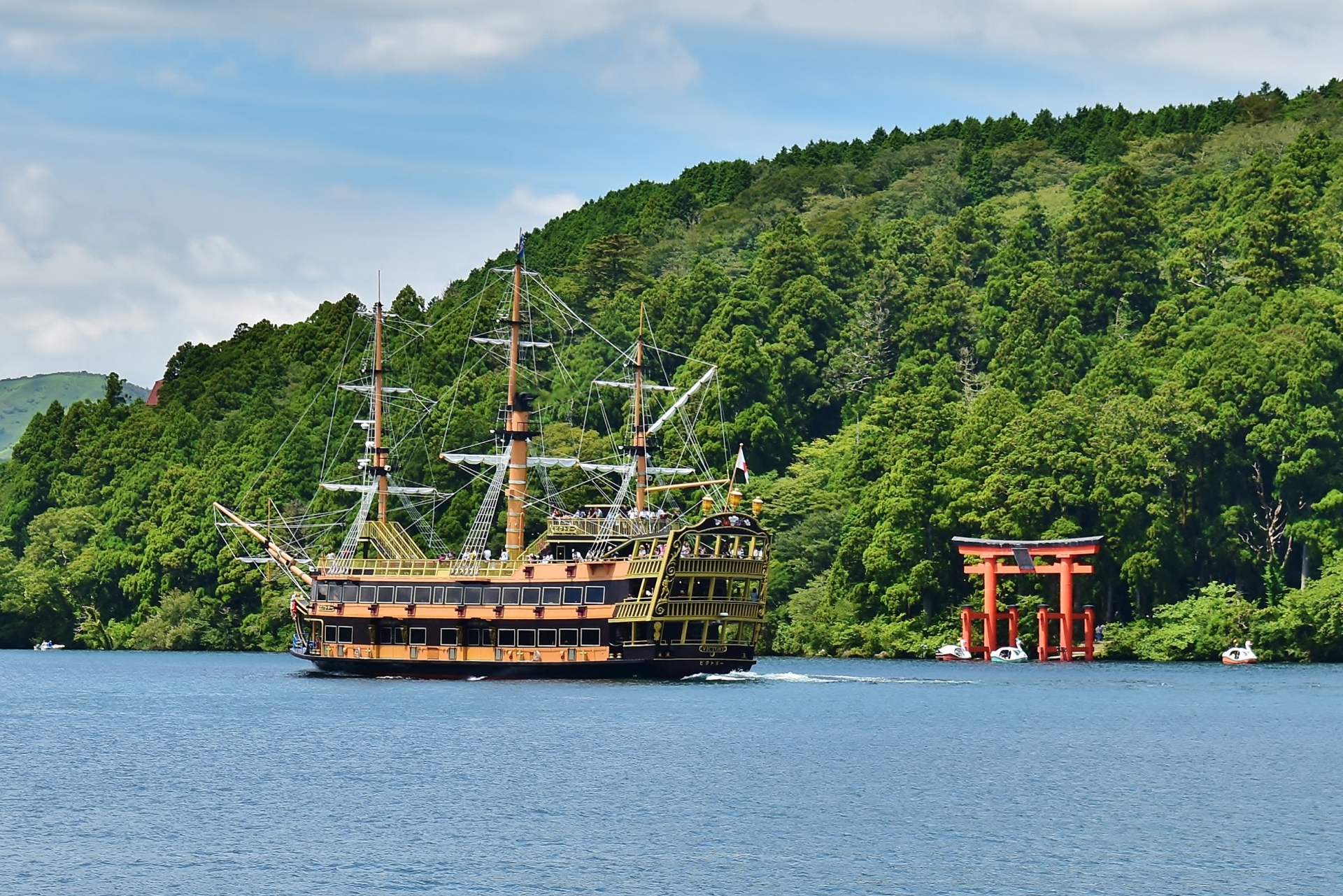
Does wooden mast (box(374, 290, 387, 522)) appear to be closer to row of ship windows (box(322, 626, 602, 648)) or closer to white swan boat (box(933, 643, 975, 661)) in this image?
row of ship windows (box(322, 626, 602, 648))

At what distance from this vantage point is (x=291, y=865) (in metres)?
46.5

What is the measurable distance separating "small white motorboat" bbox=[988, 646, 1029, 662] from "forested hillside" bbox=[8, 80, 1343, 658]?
3.87 m

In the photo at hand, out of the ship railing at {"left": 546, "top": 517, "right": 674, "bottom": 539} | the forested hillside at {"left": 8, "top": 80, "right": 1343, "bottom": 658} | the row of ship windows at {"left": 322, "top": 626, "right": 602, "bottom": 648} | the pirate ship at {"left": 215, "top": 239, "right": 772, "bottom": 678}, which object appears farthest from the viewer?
the forested hillside at {"left": 8, "top": 80, "right": 1343, "bottom": 658}

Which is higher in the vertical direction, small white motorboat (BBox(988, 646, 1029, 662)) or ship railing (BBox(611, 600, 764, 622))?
ship railing (BBox(611, 600, 764, 622))

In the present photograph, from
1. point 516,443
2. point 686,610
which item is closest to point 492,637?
point 686,610

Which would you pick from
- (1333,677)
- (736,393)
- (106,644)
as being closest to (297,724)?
(1333,677)

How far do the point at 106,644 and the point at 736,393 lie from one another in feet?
151

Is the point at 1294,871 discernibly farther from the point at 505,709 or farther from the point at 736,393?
the point at 736,393

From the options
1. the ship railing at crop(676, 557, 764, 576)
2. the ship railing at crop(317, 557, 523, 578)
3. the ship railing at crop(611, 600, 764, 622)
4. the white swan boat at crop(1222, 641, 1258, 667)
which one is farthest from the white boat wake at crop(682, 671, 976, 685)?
the white swan boat at crop(1222, 641, 1258, 667)

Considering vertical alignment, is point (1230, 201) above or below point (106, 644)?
above

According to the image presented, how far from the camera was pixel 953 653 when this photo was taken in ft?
370

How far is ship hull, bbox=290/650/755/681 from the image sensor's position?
90.5 m

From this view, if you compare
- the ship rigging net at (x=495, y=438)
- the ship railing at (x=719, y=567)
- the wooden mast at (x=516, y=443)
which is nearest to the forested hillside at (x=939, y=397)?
the ship rigging net at (x=495, y=438)

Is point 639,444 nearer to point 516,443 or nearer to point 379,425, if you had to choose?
point 516,443
